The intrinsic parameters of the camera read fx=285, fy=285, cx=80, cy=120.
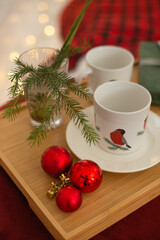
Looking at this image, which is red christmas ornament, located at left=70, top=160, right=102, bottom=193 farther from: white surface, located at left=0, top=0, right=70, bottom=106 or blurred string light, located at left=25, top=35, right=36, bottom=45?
blurred string light, located at left=25, top=35, right=36, bottom=45

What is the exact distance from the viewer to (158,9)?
4.27 feet

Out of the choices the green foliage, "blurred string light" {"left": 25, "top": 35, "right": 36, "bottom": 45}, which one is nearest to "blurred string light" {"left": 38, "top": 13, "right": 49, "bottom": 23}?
"blurred string light" {"left": 25, "top": 35, "right": 36, "bottom": 45}

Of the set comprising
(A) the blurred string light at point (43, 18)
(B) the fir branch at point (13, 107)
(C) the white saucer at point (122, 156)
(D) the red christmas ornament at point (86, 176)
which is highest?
(B) the fir branch at point (13, 107)

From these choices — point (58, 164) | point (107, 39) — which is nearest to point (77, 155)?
point (58, 164)

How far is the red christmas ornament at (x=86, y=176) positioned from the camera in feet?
1.46

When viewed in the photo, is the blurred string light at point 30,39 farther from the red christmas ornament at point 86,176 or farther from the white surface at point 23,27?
the red christmas ornament at point 86,176

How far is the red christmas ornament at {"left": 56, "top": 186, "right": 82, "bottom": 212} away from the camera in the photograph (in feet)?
1.41

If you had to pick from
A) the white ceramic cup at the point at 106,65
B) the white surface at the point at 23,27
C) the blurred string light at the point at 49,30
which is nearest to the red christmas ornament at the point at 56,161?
the white ceramic cup at the point at 106,65

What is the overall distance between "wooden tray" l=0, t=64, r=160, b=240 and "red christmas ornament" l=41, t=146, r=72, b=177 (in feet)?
0.10

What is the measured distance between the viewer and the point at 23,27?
6.09 feet

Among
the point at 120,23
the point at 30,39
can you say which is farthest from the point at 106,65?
the point at 30,39

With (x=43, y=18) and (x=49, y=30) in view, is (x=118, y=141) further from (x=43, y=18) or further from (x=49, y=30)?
(x=43, y=18)

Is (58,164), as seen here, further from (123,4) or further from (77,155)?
(123,4)

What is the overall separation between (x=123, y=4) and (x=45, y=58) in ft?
2.88
